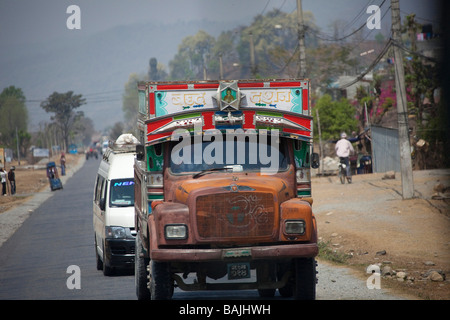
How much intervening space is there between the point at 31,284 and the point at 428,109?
28.8 meters

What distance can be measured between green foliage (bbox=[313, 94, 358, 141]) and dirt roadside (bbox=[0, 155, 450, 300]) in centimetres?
2002

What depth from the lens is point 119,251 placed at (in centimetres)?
1523

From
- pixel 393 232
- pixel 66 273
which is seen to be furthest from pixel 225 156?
pixel 393 232

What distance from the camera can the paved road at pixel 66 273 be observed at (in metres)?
12.9

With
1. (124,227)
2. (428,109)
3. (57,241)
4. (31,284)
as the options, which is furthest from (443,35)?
(428,109)

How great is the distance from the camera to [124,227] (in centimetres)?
1540

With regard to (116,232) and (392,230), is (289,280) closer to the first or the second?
(116,232)

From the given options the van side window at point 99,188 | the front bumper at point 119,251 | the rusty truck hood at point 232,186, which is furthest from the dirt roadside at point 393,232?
the van side window at point 99,188

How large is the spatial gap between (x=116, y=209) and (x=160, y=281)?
5.21 meters

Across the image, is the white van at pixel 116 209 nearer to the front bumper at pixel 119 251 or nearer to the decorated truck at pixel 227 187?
the front bumper at pixel 119 251

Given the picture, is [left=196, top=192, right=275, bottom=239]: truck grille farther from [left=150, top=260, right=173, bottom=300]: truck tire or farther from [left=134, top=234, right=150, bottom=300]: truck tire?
[left=134, top=234, right=150, bottom=300]: truck tire

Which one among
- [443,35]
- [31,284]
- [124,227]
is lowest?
[31,284]

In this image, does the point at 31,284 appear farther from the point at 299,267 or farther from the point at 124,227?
the point at 299,267
